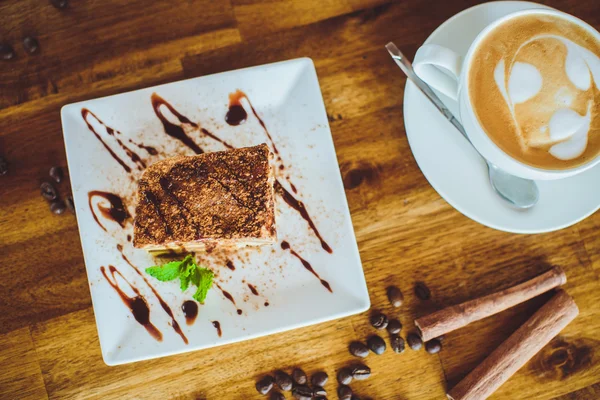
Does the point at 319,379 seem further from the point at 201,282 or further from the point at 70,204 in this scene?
the point at 70,204

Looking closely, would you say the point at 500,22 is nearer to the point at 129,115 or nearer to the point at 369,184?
the point at 369,184

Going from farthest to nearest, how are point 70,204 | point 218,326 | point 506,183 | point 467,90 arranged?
point 70,204, point 218,326, point 506,183, point 467,90

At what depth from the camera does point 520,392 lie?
161cm

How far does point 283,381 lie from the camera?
5.13ft

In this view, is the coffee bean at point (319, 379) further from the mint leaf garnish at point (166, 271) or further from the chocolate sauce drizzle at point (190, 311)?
the mint leaf garnish at point (166, 271)

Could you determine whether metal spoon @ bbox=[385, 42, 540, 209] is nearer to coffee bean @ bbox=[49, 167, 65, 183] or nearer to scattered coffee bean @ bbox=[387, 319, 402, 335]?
scattered coffee bean @ bbox=[387, 319, 402, 335]

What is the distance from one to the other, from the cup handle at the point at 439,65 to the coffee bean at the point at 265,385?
1128 millimetres

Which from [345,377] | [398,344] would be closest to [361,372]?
[345,377]

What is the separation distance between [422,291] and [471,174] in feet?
1.49

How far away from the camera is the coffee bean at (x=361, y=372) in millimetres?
1579

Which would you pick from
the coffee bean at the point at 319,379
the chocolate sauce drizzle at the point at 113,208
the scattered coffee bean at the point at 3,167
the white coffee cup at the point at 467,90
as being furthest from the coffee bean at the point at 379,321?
the scattered coffee bean at the point at 3,167

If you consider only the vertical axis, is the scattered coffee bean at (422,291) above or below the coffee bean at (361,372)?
above

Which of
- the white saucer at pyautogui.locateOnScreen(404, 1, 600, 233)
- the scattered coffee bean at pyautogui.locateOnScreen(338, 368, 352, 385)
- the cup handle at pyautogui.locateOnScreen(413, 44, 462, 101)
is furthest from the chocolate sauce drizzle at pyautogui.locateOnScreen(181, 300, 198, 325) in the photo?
the cup handle at pyautogui.locateOnScreen(413, 44, 462, 101)

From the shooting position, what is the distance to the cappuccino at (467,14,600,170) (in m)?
1.17
